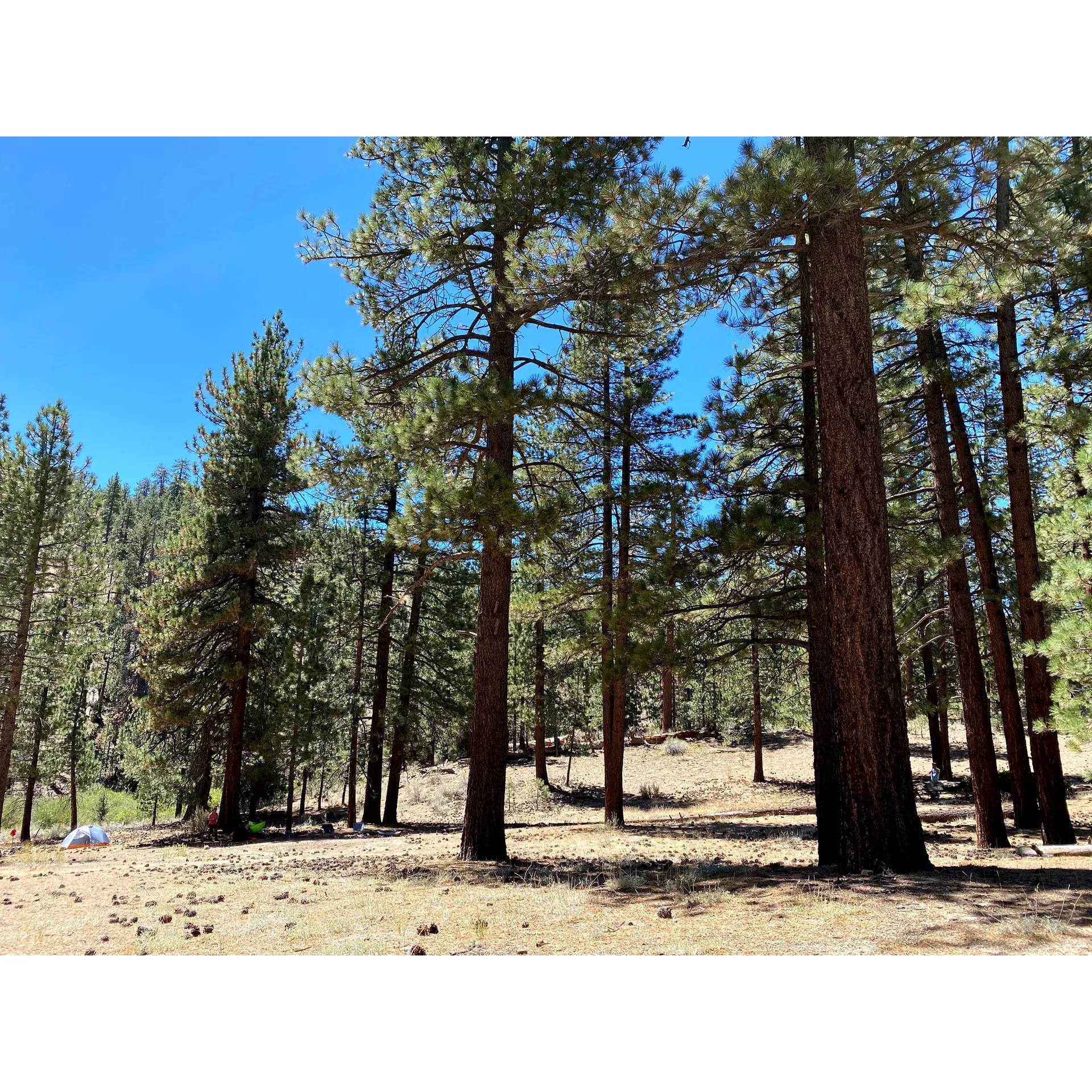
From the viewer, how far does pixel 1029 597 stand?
354 inches

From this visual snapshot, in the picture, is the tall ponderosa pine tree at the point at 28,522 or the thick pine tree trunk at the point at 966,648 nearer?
the thick pine tree trunk at the point at 966,648

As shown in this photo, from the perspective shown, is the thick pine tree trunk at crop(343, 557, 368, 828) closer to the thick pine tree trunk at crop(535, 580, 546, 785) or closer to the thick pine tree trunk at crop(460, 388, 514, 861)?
the thick pine tree trunk at crop(535, 580, 546, 785)

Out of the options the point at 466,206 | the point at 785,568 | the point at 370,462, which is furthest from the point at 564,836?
the point at 466,206

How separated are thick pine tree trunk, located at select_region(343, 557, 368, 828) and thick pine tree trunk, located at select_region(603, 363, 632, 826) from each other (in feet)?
22.0

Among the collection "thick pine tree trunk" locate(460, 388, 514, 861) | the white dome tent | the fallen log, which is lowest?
the white dome tent

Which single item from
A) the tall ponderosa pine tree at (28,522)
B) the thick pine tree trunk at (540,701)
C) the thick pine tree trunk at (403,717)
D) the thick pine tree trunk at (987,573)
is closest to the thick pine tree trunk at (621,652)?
the thick pine tree trunk at (987,573)

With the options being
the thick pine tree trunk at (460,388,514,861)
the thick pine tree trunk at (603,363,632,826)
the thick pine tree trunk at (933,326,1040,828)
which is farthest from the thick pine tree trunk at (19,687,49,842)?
the thick pine tree trunk at (933,326,1040,828)

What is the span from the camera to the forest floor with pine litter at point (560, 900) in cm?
383

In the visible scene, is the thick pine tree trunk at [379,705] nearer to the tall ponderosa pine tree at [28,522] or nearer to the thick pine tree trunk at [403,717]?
the thick pine tree trunk at [403,717]

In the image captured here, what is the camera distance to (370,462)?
8.48 metres

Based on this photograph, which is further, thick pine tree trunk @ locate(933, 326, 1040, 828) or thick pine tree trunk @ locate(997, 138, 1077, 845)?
thick pine tree trunk @ locate(933, 326, 1040, 828)

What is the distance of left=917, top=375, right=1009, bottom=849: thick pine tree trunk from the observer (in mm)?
9062

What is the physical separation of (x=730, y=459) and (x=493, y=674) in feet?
13.0

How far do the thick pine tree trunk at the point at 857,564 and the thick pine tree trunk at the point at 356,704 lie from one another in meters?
13.3
